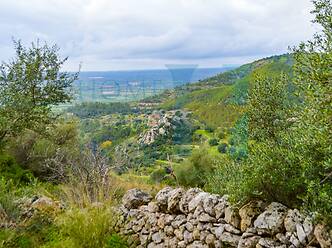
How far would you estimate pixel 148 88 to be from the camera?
59.4m

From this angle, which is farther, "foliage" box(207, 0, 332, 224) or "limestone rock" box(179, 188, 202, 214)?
"limestone rock" box(179, 188, 202, 214)

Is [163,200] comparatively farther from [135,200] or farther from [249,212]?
[249,212]

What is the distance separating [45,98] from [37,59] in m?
1.48

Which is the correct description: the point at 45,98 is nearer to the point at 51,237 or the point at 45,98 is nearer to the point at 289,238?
the point at 51,237

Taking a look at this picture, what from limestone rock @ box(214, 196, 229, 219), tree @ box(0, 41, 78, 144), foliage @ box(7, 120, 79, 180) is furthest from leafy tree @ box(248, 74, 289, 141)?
foliage @ box(7, 120, 79, 180)

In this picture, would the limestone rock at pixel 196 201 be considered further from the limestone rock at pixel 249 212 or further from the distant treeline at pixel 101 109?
the distant treeline at pixel 101 109

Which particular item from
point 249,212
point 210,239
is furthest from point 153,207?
point 249,212

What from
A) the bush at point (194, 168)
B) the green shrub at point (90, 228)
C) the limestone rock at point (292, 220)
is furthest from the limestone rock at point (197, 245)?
the bush at point (194, 168)

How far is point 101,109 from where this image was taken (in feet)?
156

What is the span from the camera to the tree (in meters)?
13.9

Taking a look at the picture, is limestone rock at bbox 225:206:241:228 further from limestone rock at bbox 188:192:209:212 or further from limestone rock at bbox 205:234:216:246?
limestone rock at bbox 188:192:209:212

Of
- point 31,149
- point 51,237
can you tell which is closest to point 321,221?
point 51,237

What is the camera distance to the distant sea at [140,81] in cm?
4666

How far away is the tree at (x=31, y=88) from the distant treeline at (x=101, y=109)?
22819 millimetres
